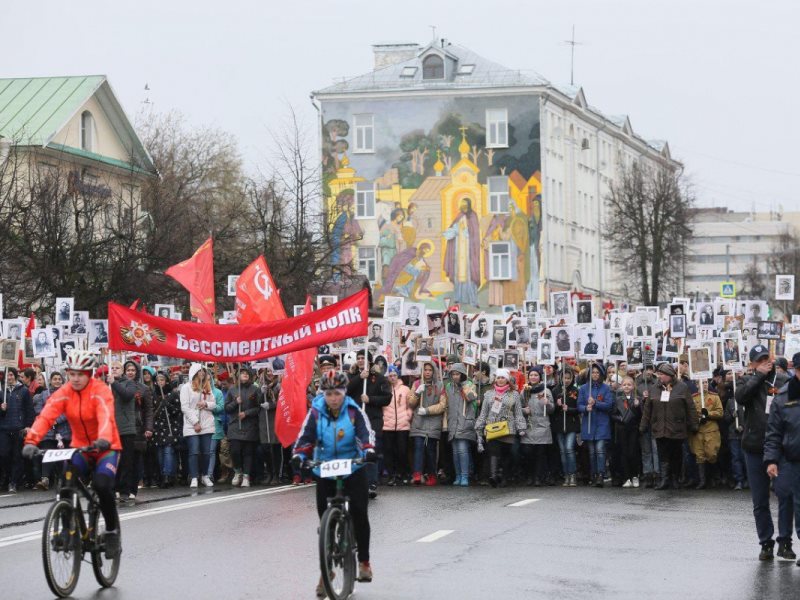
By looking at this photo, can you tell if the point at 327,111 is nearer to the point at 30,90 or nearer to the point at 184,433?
the point at 30,90

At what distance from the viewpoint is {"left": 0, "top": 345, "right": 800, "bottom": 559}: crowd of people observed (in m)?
25.5

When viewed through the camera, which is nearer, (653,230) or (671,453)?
(671,453)

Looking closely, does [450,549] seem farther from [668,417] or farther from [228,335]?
[668,417]

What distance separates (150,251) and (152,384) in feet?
54.4

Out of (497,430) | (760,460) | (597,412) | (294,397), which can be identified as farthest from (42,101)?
(760,460)

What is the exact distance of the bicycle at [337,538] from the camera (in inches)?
477

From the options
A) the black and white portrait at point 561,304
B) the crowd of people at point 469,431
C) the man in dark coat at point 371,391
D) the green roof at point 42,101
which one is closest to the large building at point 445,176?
the green roof at point 42,101

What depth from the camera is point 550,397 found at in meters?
26.5

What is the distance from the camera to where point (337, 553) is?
1246 cm

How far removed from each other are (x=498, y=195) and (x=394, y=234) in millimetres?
5464

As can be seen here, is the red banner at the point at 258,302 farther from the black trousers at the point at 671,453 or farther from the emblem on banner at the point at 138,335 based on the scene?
the black trousers at the point at 671,453

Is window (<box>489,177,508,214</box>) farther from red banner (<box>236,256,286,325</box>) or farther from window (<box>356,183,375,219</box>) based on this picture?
red banner (<box>236,256,286,325</box>)

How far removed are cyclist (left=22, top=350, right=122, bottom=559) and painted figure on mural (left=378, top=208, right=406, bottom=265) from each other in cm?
7133

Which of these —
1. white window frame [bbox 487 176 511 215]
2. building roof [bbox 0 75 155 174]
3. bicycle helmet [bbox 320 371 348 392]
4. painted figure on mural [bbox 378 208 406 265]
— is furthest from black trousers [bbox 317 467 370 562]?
painted figure on mural [bbox 378 208 406 265]
